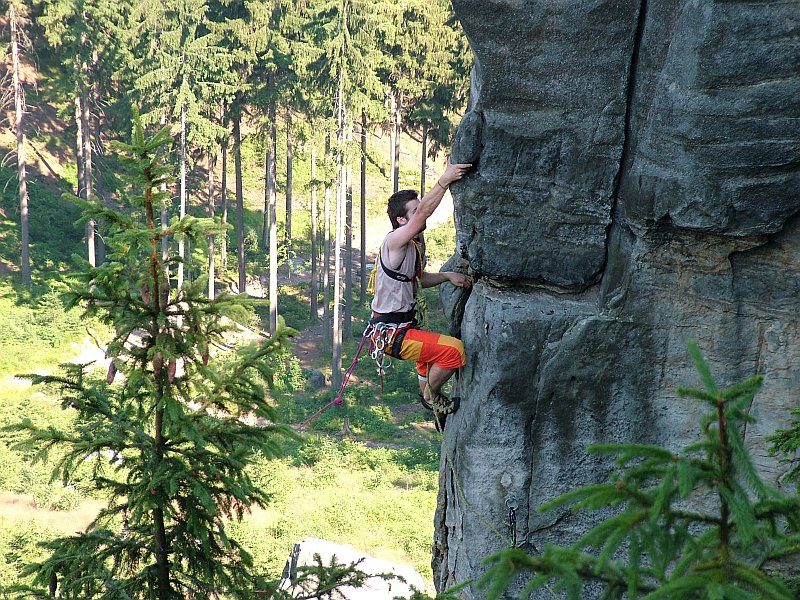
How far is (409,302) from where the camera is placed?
7.81 m

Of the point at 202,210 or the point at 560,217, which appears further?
the point at 202,210

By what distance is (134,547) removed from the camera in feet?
20.9

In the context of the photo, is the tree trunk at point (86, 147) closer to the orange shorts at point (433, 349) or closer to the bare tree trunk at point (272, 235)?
the bare tree trunk at point (272, 235)

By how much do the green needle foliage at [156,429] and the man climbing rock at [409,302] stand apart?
4.54ft

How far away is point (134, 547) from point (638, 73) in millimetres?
5165

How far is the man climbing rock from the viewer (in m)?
7.53

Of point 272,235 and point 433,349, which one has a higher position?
point 433,349

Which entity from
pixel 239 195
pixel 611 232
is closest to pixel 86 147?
pixel 239 195

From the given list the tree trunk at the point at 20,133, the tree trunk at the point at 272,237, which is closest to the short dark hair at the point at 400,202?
the tree trunk at the point at 272,237

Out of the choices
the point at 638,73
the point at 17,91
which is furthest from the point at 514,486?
the point at 17,91

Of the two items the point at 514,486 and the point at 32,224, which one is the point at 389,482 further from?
the point at 32,224

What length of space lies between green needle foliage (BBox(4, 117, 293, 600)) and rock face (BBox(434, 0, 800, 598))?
6.61 feet

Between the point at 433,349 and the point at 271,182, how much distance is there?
81.2 ft

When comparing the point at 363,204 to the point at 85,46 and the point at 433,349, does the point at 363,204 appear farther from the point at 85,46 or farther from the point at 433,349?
the point at 433,349
